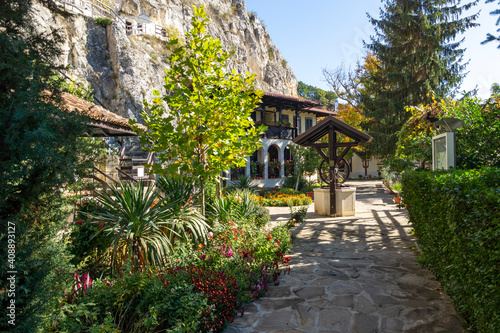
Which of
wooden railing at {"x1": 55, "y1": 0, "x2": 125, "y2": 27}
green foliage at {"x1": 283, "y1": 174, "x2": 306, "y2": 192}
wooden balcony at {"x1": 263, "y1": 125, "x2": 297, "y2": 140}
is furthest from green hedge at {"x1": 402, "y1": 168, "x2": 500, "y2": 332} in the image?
wooden railing at {"x1": 55, "y1": 0, "x2": 125, "y2": 27}

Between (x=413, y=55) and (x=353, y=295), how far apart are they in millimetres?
20766

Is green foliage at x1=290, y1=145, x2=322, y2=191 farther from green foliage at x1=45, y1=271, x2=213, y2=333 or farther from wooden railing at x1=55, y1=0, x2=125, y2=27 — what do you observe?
wooden railing at x1=55, y1=0, x2=125, y2=27

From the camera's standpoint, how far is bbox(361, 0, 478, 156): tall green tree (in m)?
19.5

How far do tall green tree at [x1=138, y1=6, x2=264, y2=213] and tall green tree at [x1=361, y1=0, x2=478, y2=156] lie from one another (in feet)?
60.4

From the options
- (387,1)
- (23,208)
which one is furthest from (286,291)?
(387,1)

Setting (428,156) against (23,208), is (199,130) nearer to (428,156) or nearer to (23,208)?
(23,208)

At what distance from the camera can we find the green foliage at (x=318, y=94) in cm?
6317

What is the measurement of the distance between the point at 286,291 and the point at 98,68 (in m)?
28.8

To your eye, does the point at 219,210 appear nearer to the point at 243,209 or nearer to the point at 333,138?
the point at 243,209

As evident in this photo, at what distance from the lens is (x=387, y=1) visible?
831 inches

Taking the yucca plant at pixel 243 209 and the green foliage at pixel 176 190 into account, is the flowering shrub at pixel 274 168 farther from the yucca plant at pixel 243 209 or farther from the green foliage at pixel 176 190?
the green foliage at pixel 176 190

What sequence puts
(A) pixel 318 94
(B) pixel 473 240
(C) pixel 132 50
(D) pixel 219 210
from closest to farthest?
1. (B) pixel 473 240
2. (D) pixel 219 210
3. (C) pixel 132 50
4. (A) pixel 318 94

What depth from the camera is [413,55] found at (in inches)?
783

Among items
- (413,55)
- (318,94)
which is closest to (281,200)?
(413,55)
